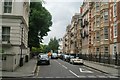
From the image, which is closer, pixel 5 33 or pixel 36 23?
pixel 5 33

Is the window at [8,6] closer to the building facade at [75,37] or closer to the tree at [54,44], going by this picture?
the building facade at [75,37]

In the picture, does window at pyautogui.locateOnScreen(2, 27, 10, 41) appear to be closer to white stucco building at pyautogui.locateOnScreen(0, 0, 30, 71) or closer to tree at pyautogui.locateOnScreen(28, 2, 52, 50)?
white stucco building at pyautogui.locateOnScreen(0, 0, 30, 71)

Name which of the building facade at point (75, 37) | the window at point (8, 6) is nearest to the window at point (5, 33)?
the window at point (8, 6)

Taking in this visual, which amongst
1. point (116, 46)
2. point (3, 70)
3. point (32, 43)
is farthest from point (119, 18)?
point (32, 43)

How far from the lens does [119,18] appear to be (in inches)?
1479

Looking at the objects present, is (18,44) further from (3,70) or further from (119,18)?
(119,18)

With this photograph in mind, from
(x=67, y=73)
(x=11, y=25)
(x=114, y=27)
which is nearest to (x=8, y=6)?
(x=11, y=25)

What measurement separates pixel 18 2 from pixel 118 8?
49.7 ft

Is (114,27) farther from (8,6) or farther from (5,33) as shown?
(5,33)

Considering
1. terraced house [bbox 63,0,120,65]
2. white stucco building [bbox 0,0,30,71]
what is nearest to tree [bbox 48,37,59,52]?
terraced house [bbox 63,0,120,65]

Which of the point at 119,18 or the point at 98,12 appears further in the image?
the point at 98,12

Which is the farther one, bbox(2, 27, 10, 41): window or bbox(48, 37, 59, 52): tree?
bbox(48, 37, 59, 52): tree

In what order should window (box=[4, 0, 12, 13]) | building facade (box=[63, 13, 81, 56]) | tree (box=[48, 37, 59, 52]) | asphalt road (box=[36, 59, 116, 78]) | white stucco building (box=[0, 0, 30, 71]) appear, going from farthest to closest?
tree (box=[48, 37, 59, 52]) → building facade (box=[63, 13, 81, 56]) → window (box=[4, 0, 12, 13]) → white stucco building (box=[0, 0, 30, 71]) → asphalt road (box=[36, 59, 116, 78])

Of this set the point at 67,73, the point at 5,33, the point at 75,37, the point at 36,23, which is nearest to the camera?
the point at 67,73
